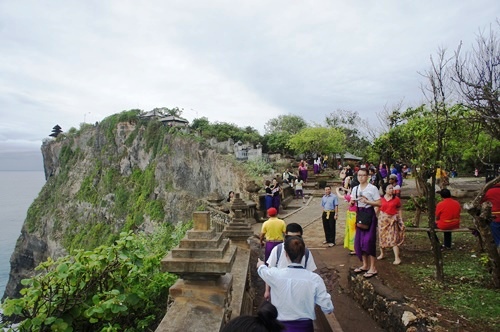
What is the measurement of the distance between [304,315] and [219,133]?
41.1m

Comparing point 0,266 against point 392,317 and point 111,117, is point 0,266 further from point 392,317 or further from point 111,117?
point 392,317

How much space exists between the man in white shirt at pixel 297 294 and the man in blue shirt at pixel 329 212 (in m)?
5.77

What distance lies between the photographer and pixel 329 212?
8695mm

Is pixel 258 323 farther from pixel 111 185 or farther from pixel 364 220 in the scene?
pixel 111 185

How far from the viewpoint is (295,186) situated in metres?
20.5

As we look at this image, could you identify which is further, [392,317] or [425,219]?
[425,219]

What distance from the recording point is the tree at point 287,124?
57625 millimetres

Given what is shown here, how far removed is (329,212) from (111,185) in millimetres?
46238

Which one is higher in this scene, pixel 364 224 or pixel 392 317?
pixel 364 224

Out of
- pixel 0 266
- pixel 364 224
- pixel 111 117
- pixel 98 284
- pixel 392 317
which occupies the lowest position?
pixel 0 266

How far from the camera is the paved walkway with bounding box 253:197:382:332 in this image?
4977mm

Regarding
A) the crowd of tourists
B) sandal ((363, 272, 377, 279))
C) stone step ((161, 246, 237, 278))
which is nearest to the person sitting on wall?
the crowd of tourists

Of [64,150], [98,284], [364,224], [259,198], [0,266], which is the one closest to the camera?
[98,284]

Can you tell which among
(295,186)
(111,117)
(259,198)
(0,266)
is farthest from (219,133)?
(0,266)
